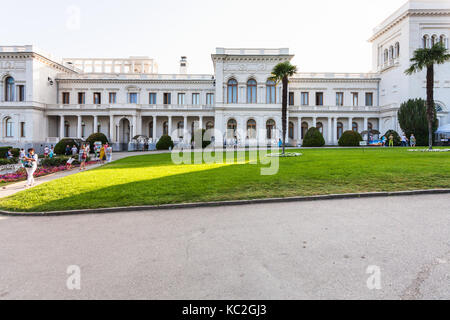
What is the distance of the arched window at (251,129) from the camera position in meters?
44.6

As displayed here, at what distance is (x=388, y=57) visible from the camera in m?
47.1

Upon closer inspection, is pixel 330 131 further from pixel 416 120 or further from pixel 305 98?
pixel 416 120

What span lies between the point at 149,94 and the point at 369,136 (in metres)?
36.4

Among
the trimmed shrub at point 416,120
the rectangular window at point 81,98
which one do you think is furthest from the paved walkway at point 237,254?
the rectangular window at point 81,98

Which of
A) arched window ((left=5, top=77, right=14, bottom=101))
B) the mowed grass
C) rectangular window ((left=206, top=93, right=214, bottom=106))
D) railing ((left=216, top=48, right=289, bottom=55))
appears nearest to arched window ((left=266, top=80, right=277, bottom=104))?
railing ((left=216, top=48, right=289, bottom=55))

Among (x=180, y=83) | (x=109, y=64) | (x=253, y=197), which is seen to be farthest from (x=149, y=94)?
(x=253, y=197)

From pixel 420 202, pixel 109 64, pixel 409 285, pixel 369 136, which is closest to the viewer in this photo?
pixel 409 285

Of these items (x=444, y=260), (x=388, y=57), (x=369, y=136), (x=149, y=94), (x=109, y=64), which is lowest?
(x=444, y=260)

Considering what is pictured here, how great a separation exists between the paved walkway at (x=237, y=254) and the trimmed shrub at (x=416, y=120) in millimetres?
35335

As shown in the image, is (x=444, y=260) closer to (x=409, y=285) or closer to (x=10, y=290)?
(x=409, y=285)

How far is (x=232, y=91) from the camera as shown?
1769 inches

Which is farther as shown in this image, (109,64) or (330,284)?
(109,64)

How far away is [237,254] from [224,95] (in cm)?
4177

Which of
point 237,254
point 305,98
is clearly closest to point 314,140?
point 305,98
